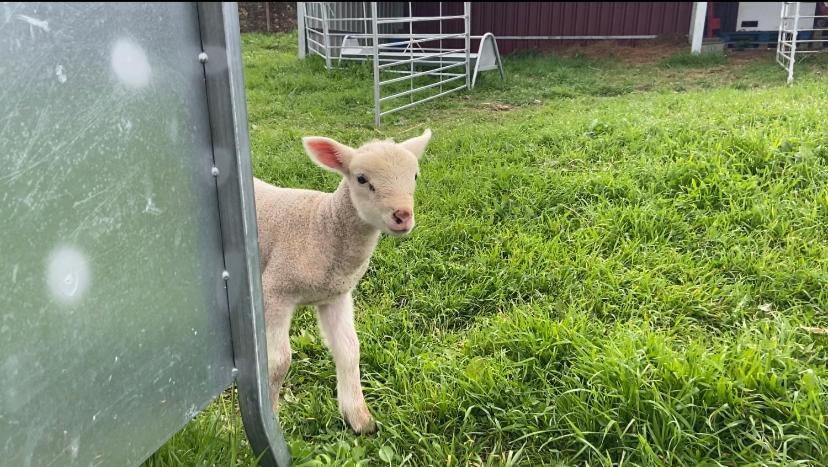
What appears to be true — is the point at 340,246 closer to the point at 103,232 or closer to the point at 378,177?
the point at 378,177

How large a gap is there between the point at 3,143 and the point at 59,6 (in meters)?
0.28

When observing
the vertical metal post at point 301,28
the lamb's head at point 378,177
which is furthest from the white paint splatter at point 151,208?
the vertical metal post at point 301,28

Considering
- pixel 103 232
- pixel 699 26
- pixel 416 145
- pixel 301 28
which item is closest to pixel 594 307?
pixel 416 145

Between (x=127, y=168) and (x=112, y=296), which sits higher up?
(x=127, y=168)

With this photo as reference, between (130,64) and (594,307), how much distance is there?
2.34 meters

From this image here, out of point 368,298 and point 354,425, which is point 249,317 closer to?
point 354,425

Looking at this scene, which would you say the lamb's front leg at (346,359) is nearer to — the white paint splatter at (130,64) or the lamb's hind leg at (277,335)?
the lamb's hind leg at (277,335)

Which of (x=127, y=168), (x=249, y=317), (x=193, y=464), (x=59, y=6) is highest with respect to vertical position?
(x=59, y=6)

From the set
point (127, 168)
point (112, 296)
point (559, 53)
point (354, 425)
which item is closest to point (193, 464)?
point (354, 425)

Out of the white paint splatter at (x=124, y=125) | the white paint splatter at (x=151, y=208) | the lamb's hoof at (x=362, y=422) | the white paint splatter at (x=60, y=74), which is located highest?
the white paint splatter at (x=60, y=74)

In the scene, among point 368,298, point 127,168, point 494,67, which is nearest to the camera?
point 127,168

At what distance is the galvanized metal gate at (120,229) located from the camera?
3.92ft

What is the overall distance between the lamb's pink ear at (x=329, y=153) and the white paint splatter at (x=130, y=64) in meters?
0.99

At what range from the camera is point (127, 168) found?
140 cm
